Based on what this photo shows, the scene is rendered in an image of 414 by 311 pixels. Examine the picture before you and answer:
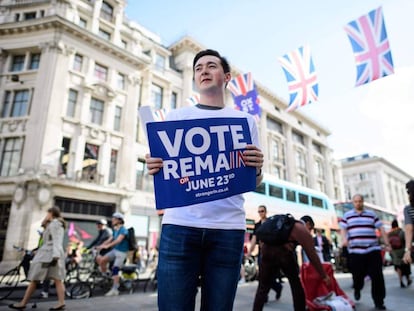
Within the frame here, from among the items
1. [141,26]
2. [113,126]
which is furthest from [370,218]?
[141,26]

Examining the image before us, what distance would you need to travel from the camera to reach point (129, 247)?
685cm

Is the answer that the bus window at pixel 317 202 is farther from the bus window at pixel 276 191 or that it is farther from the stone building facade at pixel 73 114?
the stone building facade at pixel 73 114

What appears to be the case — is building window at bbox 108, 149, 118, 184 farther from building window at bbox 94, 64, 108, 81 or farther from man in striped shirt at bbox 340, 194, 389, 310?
man in striped shirt at bbox 340, 194, 389, 310

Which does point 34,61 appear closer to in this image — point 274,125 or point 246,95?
point 246,95

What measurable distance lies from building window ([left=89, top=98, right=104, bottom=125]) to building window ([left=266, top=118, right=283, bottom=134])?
72.1 feet

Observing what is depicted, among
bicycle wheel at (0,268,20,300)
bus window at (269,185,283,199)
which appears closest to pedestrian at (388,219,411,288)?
bus window at (269,185,283,199)

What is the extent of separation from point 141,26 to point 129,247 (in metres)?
23.7

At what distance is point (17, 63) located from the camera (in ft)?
64.2

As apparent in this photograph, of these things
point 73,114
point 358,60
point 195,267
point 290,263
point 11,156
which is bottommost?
point 290,263

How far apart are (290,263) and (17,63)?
72.8ft

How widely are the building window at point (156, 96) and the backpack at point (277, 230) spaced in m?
21.2

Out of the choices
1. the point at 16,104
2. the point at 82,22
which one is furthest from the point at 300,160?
the point at 16,104

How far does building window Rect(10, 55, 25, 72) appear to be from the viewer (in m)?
Result: 19.4

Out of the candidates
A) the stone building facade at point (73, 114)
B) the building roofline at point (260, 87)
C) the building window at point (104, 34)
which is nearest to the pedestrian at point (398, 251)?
the stone building facade at point (73, 114)
